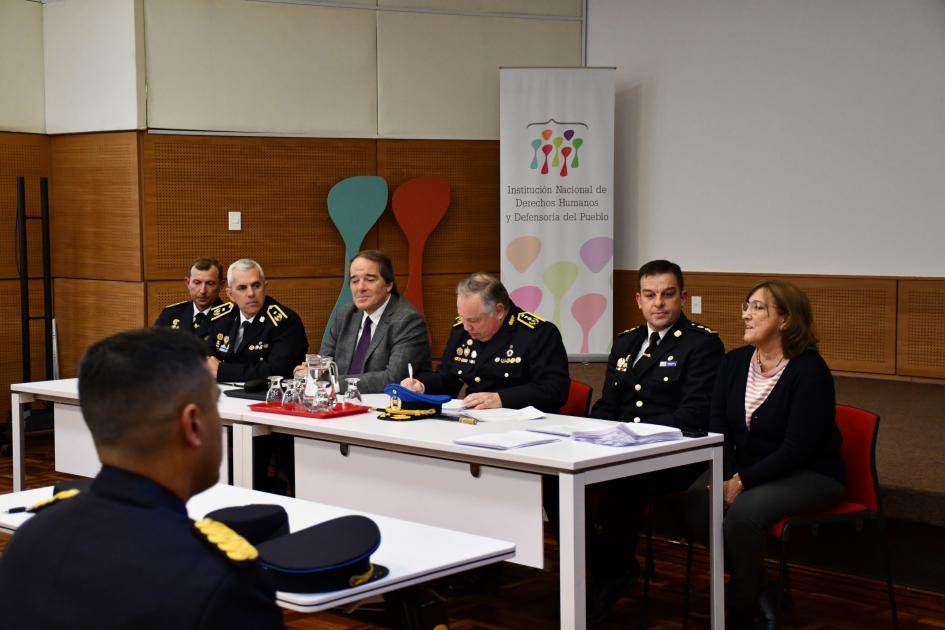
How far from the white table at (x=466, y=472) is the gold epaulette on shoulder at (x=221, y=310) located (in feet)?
4.21

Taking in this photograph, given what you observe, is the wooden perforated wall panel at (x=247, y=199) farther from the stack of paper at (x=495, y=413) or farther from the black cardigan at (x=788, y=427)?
the black cardigan at (x=788, y=427)

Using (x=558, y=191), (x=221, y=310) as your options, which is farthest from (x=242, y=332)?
(x=558, y=191)

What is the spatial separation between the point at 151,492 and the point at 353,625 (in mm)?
2755

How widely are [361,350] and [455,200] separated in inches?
133

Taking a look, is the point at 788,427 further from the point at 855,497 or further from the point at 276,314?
the point at 276,314

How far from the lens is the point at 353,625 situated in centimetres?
406

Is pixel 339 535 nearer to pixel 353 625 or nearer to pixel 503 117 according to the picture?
pixel 353 625

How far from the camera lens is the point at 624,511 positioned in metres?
4.09

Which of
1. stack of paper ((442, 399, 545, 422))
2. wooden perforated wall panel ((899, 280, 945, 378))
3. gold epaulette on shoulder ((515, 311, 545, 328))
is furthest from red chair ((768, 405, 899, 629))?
wooden perforated wall panel ((899, 280, 945, 378))

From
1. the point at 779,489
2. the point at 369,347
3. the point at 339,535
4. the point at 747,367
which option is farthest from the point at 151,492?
the point at 369,347

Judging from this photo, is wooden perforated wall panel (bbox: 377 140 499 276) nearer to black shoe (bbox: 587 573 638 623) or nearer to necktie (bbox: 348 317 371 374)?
necktie (bbox: 348 317 371 374)

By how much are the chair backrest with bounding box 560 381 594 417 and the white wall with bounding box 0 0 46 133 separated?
4860 millimetres

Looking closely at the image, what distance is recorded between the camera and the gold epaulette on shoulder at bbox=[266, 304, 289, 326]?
5.32 meters

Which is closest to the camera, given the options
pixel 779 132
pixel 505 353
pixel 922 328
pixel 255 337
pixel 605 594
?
pixel 605 594
